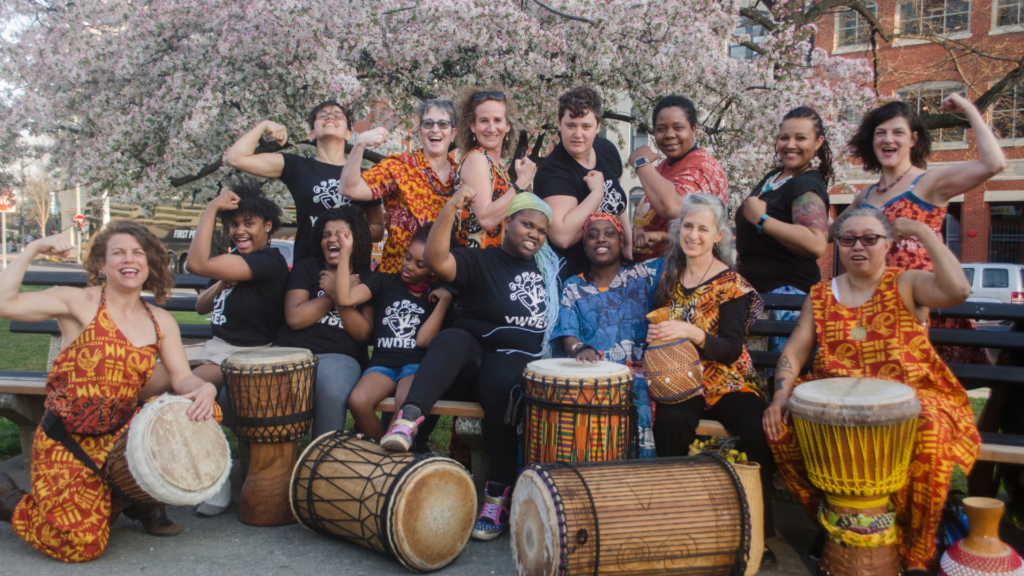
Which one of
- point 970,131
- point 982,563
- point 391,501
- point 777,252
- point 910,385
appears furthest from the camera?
point 970,131

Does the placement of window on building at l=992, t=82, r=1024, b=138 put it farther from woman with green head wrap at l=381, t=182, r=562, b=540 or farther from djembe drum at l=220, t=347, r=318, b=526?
djembe drum at l=220, t=347, r=318, b=526

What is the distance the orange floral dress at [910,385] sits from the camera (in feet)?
9.11

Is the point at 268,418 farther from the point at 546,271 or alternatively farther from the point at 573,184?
the point at 573,184

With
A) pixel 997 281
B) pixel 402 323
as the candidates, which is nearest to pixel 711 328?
pixel 402 323

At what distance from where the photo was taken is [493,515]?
10.9ft

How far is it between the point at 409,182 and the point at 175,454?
6.44 feet

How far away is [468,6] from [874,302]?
7513 mm

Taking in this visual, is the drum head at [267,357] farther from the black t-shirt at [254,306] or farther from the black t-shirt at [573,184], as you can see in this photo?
the black t-shirt at [573,184]

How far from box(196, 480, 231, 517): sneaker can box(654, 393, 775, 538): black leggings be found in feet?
7.36

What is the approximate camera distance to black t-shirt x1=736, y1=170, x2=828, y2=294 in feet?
12.5

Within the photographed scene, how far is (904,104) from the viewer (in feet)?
12.2

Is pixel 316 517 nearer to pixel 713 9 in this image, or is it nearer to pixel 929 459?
pixel 929 459

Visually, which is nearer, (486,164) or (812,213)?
(812,213)

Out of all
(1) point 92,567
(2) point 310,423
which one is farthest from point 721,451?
(1) point 92,567
